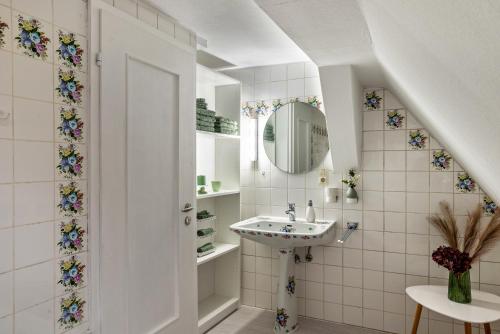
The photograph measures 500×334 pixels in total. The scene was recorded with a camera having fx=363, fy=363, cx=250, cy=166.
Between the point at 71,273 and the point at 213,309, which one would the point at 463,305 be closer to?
the point at 213,309

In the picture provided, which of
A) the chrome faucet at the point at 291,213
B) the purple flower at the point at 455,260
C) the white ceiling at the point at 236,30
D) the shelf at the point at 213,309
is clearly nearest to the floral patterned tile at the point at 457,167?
the purple flower at the point at 455,260

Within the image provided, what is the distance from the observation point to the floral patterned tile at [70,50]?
5.25 ft

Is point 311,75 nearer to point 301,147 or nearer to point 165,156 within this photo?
point 301,147

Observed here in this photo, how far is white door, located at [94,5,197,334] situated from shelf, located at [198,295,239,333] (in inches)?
15.6

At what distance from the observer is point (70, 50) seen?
166 centimetres

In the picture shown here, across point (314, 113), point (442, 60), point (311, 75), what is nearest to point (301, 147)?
point (314, 113)

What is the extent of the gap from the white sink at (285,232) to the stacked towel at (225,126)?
80cm

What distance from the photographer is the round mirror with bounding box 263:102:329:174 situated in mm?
3119

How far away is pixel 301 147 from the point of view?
3.18 meters

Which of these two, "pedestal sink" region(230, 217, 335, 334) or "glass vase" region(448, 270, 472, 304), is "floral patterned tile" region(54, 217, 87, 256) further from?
"glass vase" region(448, 270, 472, 304)

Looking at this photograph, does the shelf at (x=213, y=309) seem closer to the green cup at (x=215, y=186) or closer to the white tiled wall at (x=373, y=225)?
the white tiled wall at (x=373, y=225)

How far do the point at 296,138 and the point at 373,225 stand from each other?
97cm

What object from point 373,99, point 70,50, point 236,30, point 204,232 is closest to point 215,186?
point 204,232

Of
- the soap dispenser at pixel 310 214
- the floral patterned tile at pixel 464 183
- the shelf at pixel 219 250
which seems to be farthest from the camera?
the soap dispenser at pixel 310 214
